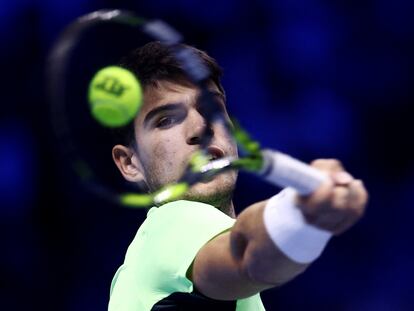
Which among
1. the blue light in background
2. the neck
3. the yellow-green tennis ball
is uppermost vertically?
the yellow-green tennis ball

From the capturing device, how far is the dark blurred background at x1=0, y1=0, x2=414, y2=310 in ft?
18.2

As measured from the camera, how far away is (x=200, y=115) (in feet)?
9.84

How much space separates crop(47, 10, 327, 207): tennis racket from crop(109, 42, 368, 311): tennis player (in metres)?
0.07

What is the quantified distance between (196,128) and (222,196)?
23cm

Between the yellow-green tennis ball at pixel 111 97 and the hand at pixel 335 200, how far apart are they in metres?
0.65

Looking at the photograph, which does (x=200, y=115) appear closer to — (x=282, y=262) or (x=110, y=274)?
(x=282, y=262)

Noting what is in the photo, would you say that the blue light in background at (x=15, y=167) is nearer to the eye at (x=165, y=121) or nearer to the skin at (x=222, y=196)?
the skin at (x=222, y=196)

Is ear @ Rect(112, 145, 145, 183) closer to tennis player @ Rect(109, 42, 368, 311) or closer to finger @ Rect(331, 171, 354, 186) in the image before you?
tennis player @ Rect(109, 42, 368, 311)

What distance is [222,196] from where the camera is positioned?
119 inches

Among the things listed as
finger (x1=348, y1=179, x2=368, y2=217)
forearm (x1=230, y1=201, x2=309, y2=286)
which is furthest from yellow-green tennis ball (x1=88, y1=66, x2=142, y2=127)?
finger (x1=348, y1=179, x2=368, y2=217)

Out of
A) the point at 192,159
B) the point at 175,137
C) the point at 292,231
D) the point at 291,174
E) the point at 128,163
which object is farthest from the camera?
the point at 128,163

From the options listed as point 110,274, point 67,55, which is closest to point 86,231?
point 110,274

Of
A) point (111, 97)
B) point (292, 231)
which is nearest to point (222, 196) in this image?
point (111, 97)

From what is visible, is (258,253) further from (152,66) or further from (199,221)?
(152,66)
